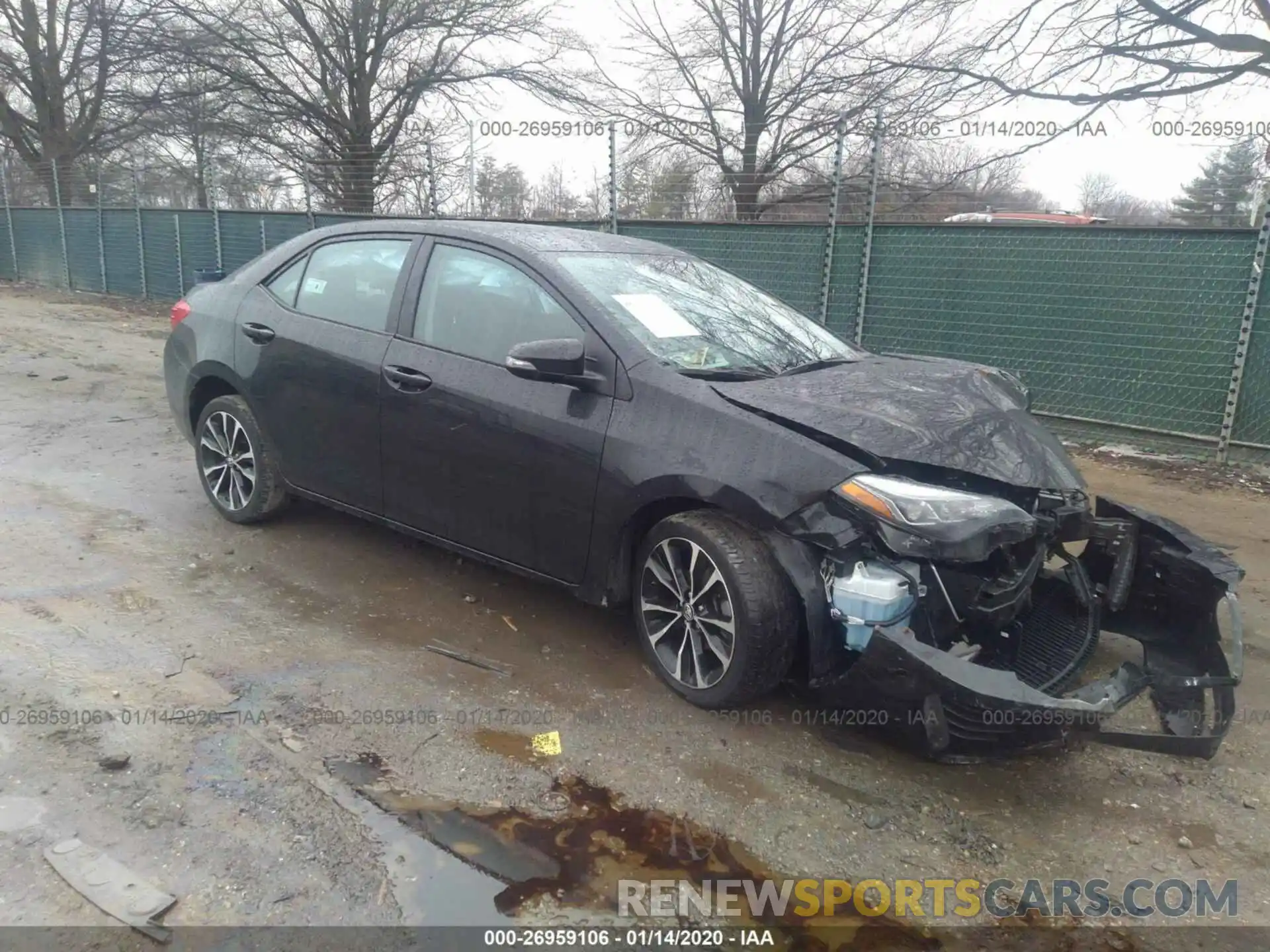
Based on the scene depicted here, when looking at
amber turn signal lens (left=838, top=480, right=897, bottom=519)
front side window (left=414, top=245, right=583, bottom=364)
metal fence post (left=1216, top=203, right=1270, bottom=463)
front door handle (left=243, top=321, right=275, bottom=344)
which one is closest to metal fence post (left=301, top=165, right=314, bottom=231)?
front door handle (left=243, top=321, right=275, bottom=344)

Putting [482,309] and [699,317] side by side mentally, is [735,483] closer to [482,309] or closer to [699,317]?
[699,317]

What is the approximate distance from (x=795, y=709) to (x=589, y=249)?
2.18 metres

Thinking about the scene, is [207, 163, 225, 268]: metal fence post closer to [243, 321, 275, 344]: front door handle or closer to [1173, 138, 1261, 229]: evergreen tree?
[243, 321, 275, 344]: front door handle

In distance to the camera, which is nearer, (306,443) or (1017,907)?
(1017,907)

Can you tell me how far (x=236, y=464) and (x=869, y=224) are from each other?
6219 mm

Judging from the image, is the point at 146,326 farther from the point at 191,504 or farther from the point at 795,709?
the point at 795,709

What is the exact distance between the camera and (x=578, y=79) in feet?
66.2

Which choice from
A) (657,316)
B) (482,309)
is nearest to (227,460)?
(482,309)

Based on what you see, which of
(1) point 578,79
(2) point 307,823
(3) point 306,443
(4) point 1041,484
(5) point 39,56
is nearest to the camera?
(2) point 307,823

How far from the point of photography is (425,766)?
9.85ft

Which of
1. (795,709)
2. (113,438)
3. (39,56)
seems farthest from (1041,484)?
(39,56)

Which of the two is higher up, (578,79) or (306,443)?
(578,79)

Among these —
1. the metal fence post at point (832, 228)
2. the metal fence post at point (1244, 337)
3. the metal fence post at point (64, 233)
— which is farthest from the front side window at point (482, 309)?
the metal fence post at point (64, 233)

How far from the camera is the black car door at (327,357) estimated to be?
4.20 meters
